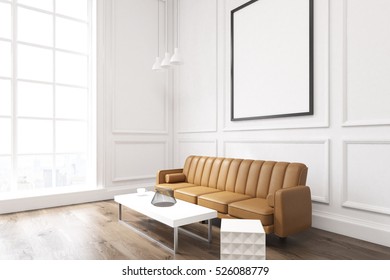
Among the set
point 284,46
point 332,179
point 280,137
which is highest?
point 284,46

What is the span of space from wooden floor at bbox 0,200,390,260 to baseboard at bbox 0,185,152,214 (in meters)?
0.28

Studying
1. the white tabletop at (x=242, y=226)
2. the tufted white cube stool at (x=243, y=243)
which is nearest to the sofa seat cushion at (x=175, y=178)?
the white tabletop at (x=242, y=226)

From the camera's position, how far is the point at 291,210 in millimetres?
2455

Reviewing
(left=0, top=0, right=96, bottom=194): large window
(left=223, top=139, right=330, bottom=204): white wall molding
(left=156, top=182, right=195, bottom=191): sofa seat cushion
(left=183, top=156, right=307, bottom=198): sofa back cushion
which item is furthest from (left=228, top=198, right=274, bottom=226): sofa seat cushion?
(left=0, top=0, right=96, bottom=194): large window

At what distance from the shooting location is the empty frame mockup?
3.12 metres

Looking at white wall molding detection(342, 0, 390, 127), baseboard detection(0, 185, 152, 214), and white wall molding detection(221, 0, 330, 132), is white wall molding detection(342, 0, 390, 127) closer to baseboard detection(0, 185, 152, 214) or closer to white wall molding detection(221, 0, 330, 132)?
white wall molding detection(221, 0, 330, 132)

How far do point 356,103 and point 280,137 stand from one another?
930mm

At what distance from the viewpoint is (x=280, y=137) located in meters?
3.38

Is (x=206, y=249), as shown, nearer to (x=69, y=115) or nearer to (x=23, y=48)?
(x=69, y=115)

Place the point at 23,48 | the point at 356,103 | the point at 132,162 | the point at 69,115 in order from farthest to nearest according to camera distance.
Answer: the point at 132,162 < the point at 69,115 < the point at 23,48 < the point at 356,103

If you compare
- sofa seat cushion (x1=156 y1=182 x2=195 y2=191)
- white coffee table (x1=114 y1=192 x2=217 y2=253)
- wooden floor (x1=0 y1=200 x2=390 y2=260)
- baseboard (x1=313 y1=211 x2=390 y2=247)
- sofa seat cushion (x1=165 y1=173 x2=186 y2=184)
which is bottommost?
wooden floor (x1=0 y1=200 x2=390 y2=260)

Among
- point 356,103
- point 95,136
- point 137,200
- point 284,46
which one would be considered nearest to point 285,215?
point 356,103

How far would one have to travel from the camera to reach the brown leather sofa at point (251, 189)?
2.42 metres

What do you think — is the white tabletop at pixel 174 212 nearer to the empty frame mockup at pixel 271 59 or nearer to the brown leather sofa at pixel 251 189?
the brown leather sofa at pixel 251 189
